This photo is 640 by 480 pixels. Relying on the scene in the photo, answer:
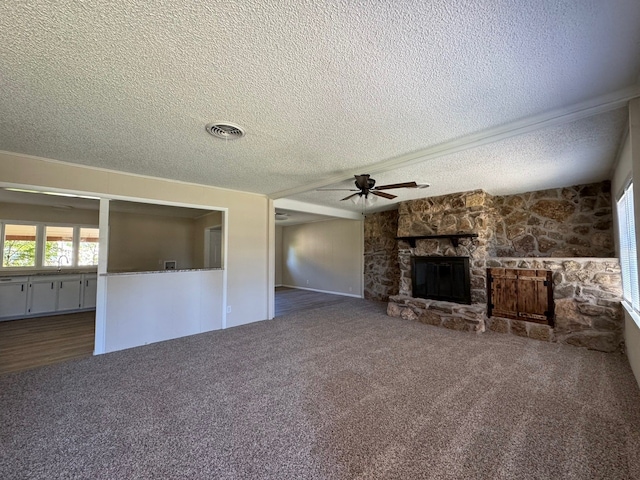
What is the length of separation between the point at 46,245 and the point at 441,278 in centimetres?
841

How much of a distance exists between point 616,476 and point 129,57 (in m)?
3.63

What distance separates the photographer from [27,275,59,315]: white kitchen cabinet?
5266 millimetres

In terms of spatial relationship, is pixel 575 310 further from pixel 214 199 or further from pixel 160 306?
pixel 160 306

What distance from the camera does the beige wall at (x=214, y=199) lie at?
308cm

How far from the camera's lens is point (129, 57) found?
1.50m

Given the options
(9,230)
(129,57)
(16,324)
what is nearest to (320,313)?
(129,57)

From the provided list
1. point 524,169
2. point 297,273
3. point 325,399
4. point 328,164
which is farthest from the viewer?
point 297,273

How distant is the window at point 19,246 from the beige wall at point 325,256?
6450mm

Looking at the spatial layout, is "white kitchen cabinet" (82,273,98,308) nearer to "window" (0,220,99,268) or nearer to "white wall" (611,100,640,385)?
"window" (0,220,99,268)

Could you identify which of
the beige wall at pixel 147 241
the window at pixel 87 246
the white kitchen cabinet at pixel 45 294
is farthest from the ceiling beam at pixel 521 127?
the window at pixel 87 246

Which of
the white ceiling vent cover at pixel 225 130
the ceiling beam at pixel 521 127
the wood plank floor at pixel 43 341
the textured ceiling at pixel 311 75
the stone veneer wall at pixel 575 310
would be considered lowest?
the wood plank floor at pixel 43 341

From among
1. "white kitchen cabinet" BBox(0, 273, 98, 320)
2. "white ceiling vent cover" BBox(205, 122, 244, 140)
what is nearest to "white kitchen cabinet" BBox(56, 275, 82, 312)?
"white kitchen cabinet" BBox(0, 273, 98, 320)

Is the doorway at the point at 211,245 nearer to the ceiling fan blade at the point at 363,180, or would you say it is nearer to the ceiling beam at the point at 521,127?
the ceiling fan blade at the point at 363,180

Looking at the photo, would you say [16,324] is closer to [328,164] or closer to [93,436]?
[93,436]
